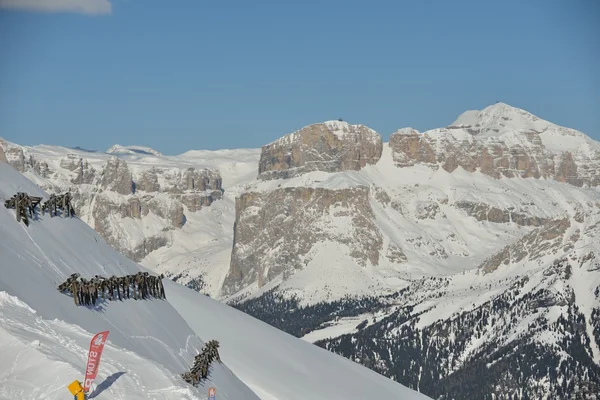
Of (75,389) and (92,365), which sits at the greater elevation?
(92,365)

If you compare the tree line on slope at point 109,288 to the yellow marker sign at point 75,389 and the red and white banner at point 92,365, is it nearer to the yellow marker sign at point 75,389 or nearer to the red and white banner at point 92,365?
the red and white banner at point 92,365

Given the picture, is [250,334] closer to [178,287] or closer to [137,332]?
[178,287]

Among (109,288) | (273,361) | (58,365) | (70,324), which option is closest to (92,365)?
(58,365)

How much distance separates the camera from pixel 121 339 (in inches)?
2431

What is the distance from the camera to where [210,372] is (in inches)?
2670

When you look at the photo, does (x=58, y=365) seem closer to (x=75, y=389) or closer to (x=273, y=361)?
(x=75, y=389)

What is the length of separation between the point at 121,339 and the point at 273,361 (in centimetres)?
2391

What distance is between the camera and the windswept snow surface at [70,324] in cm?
4828

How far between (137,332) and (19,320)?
1339 cm

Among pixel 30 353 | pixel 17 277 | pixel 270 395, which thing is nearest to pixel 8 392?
pixel 30 353

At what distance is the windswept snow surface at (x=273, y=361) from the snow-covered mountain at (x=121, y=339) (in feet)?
0.44

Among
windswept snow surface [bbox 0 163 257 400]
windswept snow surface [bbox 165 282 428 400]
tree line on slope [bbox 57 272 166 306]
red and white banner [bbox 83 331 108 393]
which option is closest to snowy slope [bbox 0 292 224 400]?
windswept snow surface [bbox 0 163 257 400]

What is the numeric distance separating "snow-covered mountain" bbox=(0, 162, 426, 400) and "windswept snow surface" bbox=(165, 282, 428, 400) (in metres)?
0.13

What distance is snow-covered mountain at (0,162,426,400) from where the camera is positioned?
4897 cm
